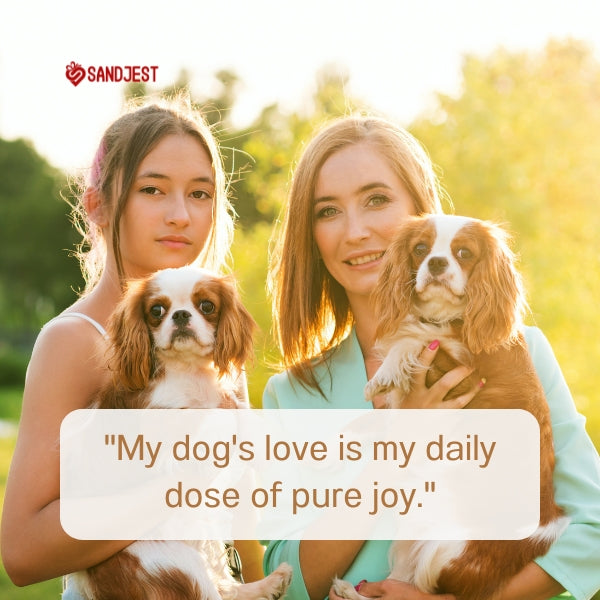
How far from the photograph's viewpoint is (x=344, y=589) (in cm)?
276

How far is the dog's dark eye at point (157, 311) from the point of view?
2646 mm

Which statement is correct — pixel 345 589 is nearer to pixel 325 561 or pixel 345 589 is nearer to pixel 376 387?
pixel 325 561

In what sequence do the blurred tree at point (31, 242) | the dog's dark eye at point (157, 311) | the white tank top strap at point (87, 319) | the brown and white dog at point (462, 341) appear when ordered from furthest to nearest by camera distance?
the blurred tree at point (31, 242) < the white tank top strap at point (87, 319) < the dog's dark eye at point (157, 311) < the brown and white dog at point (462, 341)

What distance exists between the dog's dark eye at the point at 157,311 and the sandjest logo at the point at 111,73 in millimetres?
1217

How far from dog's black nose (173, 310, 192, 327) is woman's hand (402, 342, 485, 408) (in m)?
0.76

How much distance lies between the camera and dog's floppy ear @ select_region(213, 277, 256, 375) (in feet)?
8.84

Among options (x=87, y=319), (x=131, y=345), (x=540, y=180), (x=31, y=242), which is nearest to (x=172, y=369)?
(x=131, y=345)

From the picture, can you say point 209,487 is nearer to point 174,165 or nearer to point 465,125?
point 174,165

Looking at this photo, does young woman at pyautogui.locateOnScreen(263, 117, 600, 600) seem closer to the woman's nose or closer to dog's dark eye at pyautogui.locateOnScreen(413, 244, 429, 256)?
dog's dark eye at pyautogui.locateOnScreen(413, 244, 429, 256)

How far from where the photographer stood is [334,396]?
3.21 m

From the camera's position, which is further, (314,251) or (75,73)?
(75,73)

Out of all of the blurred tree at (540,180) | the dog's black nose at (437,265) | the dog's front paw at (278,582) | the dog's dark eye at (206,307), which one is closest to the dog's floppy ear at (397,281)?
the dog's black nose at (437,265)

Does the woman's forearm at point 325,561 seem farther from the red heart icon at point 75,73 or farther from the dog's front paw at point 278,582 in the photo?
the red heart icon at point 75,73

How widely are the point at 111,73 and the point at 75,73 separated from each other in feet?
0.57
